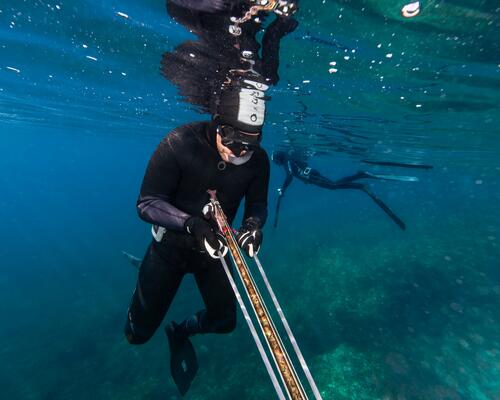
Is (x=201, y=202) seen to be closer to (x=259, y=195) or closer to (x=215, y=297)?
(x=259, y=195)

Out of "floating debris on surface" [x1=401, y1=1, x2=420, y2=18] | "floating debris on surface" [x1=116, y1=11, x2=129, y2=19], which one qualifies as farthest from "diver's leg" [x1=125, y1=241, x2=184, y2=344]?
"floating debris on surface" [x1=401, y1=1, x2=420, y2=18]

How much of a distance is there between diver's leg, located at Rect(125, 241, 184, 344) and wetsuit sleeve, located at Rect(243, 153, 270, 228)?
4.80ft

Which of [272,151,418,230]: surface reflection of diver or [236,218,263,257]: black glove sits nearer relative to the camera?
[236,218,263,257]: black glove

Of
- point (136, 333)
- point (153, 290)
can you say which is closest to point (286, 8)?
point (153, 290)

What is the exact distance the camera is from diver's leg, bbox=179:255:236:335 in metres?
4.97

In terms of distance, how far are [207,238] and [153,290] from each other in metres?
2.00

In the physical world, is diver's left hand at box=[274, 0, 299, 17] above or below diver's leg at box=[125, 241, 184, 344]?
above

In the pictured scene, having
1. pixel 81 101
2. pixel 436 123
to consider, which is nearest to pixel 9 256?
pixel 81 101

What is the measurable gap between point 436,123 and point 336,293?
10978mm

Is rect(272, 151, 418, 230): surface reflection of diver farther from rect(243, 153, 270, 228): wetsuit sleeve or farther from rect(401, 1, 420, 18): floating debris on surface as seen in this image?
rect(243, 153, 270, 228): wetsuit sleeve

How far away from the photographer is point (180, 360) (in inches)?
235

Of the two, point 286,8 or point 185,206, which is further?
point 286,8

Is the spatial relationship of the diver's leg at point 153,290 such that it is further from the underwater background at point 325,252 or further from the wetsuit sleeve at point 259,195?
the underwater background at point 325,252

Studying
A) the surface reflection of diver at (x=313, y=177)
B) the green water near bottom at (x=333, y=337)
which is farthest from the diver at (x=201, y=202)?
the surface reflection of diver at (x=313, y=177)
